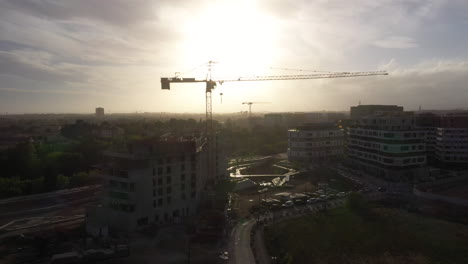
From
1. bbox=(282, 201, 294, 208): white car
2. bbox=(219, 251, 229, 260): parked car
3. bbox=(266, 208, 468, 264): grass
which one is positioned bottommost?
bbox=(266, 208, 468, 264): grass

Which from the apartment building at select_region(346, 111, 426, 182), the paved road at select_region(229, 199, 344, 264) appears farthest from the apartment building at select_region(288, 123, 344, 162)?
the paved road at select_region(229, 199, 344, 264)

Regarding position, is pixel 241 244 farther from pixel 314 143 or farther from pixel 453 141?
pixel 453 141

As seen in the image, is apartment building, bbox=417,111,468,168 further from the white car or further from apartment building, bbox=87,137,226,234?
apartment building, bbox=87,137,226,234

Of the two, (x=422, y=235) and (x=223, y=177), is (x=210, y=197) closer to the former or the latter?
(x=223, y=177)

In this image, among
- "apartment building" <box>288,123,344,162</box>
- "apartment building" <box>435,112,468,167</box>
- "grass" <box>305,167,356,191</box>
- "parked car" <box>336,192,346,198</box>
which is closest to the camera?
"parked car" <box>336,192,346,198</box>

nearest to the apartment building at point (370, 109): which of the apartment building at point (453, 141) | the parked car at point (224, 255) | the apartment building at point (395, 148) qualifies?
the apartment building at point (453, 141)

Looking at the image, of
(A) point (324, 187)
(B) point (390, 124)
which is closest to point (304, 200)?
(A) point (324, 187)

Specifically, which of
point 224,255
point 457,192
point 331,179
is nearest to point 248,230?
point 224,255
